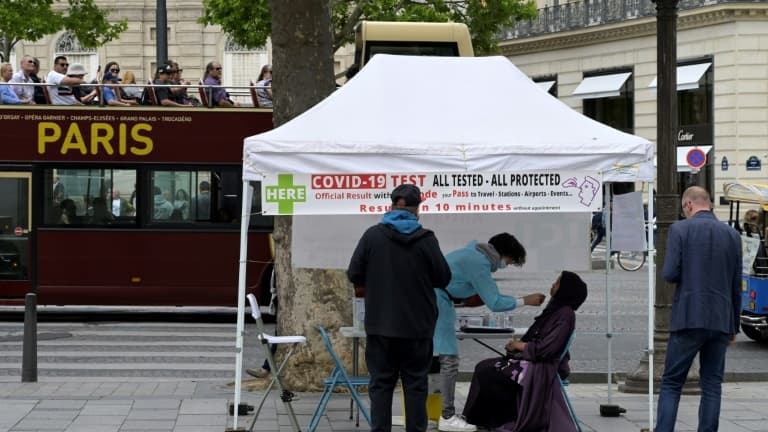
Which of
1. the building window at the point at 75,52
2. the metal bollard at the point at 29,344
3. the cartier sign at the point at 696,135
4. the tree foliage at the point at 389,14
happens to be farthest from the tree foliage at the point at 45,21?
the metal bollard at the point at 29,344

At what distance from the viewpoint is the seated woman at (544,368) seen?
997 cm

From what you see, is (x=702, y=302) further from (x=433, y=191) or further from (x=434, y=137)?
(x=434, y=137)

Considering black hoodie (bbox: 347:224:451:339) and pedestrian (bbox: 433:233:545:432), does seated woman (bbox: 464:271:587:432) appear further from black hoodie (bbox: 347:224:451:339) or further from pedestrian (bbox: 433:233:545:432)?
black hoodie (bbox: 347:224:451:339)

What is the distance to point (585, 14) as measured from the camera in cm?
4694

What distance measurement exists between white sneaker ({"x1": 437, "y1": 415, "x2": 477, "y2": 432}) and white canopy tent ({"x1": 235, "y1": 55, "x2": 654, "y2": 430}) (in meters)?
1.46

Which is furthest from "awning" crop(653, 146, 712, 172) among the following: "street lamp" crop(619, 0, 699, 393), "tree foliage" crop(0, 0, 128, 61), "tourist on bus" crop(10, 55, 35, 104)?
"street lamp" crop(619, 0, 699, 393)

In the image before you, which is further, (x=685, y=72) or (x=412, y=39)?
(x=685, y=72)

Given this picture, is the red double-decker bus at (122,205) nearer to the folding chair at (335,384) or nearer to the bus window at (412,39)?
the bus window at (412,39)

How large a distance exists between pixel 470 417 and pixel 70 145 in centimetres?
1051

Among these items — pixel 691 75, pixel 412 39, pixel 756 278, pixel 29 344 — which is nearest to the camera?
pixel 29 344

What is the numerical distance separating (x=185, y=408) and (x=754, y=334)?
350 inches

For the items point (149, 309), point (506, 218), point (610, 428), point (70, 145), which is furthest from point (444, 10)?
point (610, 428)

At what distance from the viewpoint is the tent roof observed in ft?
32.0

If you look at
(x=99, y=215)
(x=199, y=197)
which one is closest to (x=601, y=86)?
(x=199, y=197)
